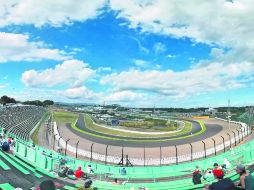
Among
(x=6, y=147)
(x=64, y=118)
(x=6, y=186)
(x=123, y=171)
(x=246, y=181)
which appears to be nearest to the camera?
(x=246, y=181)

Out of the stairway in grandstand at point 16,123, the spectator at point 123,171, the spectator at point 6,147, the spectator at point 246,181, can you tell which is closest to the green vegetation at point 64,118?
the stairway in grandstand at point 16,123

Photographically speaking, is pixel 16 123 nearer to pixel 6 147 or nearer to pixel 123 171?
pixel 6 147

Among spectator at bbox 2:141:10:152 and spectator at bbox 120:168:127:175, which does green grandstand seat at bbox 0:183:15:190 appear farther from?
spectator at bbox 120:168:127:175

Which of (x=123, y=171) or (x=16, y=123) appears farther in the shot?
(x=16, y=123)

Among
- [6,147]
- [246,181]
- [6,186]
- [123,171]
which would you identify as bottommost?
[123,171]

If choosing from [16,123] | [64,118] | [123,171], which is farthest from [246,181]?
[64,118]

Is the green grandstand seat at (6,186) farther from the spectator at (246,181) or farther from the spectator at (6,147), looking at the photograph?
the spectator at (246,181)

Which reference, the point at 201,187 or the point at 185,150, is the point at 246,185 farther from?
the point at 185,150

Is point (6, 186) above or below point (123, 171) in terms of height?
above

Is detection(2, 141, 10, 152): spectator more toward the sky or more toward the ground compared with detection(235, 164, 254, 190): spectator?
more toward the ground

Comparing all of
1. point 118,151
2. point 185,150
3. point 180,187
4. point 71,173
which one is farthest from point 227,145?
point 180,187

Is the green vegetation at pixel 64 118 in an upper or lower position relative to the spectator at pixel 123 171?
upper

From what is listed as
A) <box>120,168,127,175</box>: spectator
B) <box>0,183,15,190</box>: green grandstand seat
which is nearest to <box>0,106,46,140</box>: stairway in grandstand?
<box>120,168,127,175</box>: spectator

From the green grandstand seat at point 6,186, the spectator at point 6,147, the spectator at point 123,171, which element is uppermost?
the spectator at point 6,147
